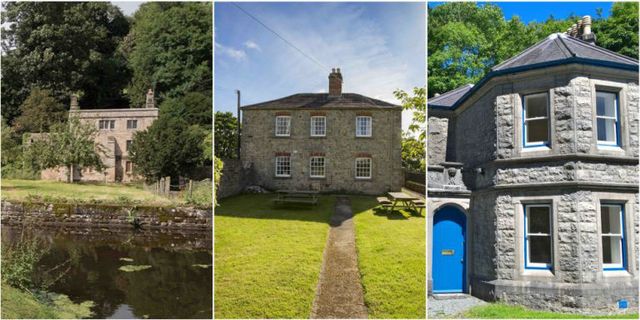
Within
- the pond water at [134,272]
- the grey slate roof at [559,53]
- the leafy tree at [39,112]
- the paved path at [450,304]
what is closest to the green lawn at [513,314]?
the paved path at [450,304]

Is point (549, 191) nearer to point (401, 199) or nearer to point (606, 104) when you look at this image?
point (606, 104)

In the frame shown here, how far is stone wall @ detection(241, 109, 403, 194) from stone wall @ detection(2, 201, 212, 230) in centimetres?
241

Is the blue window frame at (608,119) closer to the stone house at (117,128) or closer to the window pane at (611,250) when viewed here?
the window pane at (611,250)

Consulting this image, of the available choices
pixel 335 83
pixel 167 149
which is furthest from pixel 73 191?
pixel 335 83

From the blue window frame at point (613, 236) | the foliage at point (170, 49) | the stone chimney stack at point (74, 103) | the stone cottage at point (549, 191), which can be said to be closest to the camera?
the stone cottage at point (549, 191)

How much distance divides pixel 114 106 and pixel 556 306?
684 centimetres

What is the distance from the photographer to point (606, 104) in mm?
5668

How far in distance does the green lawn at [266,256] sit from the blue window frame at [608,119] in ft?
11.9

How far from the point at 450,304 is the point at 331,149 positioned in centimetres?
249

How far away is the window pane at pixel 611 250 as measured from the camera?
5.55m

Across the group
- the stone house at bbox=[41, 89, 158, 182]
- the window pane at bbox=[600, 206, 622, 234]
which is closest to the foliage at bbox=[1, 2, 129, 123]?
the stone house at bbox=[41, 89, 158, 182]

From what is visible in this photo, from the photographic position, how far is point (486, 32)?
281 inches

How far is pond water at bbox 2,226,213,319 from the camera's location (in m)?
5.93

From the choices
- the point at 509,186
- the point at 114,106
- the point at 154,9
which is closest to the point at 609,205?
the point at 509,186
